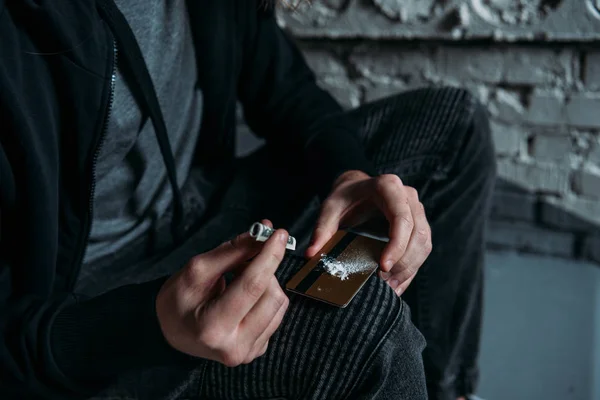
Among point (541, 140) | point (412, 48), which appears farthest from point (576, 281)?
point (412, 48)

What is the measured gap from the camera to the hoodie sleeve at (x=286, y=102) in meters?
0.88

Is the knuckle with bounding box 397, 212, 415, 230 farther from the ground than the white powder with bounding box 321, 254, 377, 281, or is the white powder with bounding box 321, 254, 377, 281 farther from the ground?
the knuckle with bounding box 397, 212, 415, 230

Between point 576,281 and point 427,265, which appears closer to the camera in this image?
point 427,265

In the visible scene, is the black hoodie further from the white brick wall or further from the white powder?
the white brick wall

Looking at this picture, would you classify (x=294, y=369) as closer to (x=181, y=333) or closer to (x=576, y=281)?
(x=181, y=333)

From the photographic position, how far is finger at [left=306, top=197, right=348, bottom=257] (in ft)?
2.11

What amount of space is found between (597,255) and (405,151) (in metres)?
0.68

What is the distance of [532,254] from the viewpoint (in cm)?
135

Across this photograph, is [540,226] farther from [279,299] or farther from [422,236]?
[279,299]

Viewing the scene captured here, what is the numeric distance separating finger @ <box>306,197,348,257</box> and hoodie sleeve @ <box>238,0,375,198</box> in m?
0.13

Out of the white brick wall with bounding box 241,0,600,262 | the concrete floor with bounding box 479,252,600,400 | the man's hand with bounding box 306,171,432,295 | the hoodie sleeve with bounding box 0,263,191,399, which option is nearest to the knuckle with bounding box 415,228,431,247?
the man's hand with bounding box 306,171,432,295

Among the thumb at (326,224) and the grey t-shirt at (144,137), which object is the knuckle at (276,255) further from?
the grey t-shirt at (144,137)

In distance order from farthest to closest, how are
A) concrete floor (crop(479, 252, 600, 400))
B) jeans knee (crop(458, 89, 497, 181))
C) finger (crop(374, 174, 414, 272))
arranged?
concrete floor (crop(479, 252, 600, 400)), jeans knee (crop(458, 89, 497, 181)), finger (crop(374, 174, 414, 272))

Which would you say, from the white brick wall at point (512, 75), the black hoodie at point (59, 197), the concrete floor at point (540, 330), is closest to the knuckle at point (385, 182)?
the black hoodie at point (59, 197)
